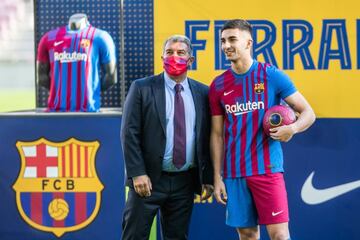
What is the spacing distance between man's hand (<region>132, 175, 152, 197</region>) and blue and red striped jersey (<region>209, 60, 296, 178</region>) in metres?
0.46

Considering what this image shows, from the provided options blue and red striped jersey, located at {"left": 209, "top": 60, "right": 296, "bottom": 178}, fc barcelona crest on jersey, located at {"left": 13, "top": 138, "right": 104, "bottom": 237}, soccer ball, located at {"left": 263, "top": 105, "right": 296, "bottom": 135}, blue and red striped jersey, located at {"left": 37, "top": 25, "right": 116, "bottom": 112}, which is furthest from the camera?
blue and red striped jersey, located at {"left": 37, "top": 25, "right": 116, "bottom": 112}

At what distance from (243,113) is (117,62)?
1.84 m

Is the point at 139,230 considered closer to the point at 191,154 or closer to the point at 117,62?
the point at 191,154

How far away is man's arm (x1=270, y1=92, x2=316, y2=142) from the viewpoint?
3.45 metres

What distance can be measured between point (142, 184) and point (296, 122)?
2.81 ft

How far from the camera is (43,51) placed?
4941mm

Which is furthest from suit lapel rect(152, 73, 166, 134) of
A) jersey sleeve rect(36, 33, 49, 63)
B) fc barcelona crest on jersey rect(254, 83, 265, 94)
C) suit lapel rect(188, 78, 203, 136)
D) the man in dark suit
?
jersey sleeve rect(36, 33, 49, 63)

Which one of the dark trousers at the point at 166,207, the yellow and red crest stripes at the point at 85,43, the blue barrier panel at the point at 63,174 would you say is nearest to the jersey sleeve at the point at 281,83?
the dark trousers at the point at 166,207

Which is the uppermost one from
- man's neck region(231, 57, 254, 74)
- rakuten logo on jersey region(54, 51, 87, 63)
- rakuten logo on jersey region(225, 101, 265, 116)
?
rakuten logo on jersey region(54, 51, 87, 63)

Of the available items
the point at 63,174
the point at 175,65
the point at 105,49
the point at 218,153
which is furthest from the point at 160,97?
the point at 105,49

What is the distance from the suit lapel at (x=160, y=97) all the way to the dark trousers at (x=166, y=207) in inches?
11.9

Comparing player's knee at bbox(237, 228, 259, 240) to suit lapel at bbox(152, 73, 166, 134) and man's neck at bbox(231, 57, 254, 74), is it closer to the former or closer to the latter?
suit lapel at bbox(152, 73, 166, 134)

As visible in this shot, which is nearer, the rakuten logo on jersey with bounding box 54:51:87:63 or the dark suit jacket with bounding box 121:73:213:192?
the dark suit jacket with bounding box 121:73:213:192

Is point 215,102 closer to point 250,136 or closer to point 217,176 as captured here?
point 250,136
